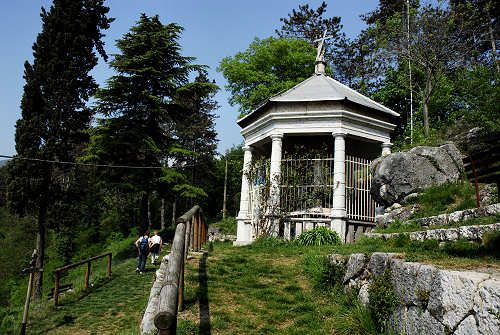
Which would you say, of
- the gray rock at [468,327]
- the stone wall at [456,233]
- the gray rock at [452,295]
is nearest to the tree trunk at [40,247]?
the stone wall at [456,233]

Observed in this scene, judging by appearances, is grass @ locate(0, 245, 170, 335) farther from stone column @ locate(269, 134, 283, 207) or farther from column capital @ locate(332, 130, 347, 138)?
column capital @ locate(332, 130, 347, 138)

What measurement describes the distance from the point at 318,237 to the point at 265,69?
19260 mm

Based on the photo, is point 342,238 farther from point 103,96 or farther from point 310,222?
point 103,96

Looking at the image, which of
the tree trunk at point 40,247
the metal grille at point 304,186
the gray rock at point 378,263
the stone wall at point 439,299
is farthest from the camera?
the tree trunk at point 40,247

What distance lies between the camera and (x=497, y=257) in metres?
4.32

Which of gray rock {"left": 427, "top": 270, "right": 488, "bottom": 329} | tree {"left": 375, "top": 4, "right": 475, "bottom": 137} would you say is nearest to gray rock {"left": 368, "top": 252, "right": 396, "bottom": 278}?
gray rock {"left": 427, "top": 270, "right": 488, "bottom": 329}

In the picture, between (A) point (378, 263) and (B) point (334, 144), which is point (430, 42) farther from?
(A) point (378, 263)

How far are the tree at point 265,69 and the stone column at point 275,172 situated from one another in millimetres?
13828

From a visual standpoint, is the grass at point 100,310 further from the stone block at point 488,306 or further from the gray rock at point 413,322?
the stone block at point 488,306

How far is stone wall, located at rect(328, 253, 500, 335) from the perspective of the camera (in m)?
2.83

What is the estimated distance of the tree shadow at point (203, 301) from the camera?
15.5 feet

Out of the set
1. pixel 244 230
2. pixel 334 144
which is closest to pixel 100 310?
pixel 244 230

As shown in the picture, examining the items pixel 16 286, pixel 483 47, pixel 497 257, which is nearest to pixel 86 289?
pixel 497 257

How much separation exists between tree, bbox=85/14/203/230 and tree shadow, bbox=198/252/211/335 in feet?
40.4
